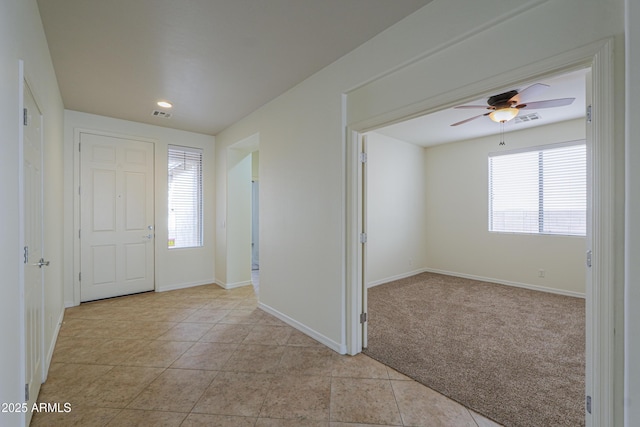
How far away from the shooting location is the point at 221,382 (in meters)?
2.18

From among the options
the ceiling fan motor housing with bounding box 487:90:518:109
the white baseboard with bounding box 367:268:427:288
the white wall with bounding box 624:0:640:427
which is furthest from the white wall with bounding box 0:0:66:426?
the white baseboard with bounding box 367:268:427:288

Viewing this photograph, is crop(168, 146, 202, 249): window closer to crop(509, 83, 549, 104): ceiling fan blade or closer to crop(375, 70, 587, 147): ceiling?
crop(375, 70, 587, 147): ceiling

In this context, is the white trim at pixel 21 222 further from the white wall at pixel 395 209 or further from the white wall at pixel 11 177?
the white wall at pixel 395 209

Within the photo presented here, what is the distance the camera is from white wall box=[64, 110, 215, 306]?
155 inches

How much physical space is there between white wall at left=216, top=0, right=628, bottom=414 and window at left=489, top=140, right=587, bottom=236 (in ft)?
12.9

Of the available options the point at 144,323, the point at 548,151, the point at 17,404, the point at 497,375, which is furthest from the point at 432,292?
the point at 17,404

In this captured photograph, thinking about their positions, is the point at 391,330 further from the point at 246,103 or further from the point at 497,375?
the point at 246,103

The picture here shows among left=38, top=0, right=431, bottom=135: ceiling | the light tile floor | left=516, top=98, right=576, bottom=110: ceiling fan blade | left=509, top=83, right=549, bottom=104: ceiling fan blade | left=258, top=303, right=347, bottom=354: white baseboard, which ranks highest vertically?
left=38, top=0, right=431, bottom=135: ceiling

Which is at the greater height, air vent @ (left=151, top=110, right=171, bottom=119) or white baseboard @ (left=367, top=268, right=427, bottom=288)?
air vent @ (left=151, top=110, right=171, bottom=119)

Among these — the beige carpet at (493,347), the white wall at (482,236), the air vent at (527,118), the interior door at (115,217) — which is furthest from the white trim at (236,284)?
the air vent at (527,118)

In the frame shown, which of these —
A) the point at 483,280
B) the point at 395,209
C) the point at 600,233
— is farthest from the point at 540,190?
the point at 600,233

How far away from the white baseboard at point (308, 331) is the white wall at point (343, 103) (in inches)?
0.7

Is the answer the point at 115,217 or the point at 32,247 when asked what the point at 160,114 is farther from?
the point at 32,247

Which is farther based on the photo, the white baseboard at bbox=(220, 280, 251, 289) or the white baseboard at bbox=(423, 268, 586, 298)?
the white baseboard at bbox=(220, 280, 251, 289)
